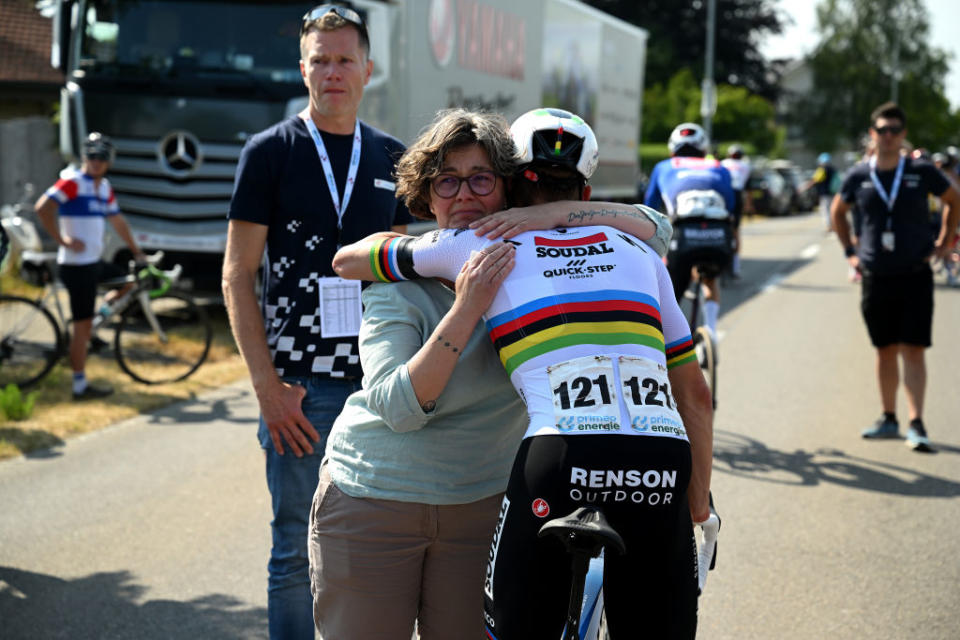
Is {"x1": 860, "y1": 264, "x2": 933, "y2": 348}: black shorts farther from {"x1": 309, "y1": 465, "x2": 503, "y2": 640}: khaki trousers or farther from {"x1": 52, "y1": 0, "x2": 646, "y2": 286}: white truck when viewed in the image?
{"x1": 309, "y1": 465, "x2": 503, "y2": 640}: khaki trousers

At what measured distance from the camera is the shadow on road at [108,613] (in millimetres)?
4062

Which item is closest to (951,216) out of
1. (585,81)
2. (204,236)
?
(204,236)

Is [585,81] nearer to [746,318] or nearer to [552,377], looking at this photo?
[746,318]

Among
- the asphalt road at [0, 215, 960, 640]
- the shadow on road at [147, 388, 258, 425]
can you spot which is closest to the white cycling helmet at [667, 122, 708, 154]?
the asphalt road at [0, 215, 960, 640]

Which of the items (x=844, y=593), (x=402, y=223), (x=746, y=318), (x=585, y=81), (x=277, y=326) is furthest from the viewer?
(x=585, y=81)

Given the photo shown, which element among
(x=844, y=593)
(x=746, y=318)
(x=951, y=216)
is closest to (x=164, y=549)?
(x=844, y=593)

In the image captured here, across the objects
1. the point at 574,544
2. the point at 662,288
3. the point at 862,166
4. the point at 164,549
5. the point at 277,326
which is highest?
the point at 862,166

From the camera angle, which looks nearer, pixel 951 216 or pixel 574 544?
pixel 574 544

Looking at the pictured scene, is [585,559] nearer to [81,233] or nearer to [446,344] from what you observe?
[446,344]

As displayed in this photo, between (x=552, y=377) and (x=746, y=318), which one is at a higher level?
(x=552, y=377)

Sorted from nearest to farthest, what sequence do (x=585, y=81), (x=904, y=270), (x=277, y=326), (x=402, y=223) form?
(x=277, y=326) → (x=402, y=223) → (x=904, y=270) → (x=585, y=81)

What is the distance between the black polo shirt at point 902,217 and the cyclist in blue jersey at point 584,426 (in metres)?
5.32

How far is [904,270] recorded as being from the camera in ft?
22.7

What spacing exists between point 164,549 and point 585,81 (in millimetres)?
14194
